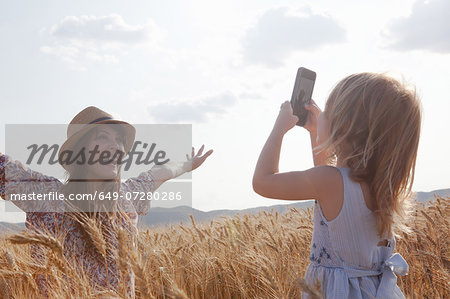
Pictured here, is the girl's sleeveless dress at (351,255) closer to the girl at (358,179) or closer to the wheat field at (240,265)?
the girl at (358,179)

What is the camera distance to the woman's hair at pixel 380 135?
1432 millimetres

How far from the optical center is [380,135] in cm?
143

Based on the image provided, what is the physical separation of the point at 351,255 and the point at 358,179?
27cm

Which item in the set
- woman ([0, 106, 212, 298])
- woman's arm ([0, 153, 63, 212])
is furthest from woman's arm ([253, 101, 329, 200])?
woman's arm ([0, 153, 63, 212])

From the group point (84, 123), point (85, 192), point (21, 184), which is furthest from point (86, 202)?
point (84, 123)

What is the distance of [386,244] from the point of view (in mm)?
1593

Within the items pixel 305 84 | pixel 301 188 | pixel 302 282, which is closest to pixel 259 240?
pixel 305 84

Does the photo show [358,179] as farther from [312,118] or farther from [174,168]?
[174,168]

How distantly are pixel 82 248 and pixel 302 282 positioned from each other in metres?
1.56

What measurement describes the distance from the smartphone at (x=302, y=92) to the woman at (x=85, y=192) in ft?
2.94


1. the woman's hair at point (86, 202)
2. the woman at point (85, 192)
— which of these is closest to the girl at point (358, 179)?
the woman at point (85, 192)

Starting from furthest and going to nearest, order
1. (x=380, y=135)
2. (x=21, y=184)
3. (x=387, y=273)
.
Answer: (x=21, y=184), (x=387, y=273), (x=380, y=135)

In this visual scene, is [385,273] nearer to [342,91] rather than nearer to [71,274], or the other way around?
[342,91]

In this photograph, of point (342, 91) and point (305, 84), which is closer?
point (342, 91)
